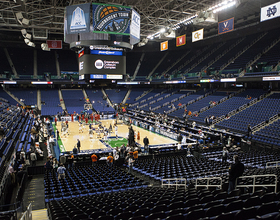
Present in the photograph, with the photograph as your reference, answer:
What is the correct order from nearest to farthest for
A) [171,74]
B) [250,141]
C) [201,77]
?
[250,141] < [201,77] < [171,74]

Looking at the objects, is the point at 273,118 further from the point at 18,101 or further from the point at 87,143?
the point at 18,101

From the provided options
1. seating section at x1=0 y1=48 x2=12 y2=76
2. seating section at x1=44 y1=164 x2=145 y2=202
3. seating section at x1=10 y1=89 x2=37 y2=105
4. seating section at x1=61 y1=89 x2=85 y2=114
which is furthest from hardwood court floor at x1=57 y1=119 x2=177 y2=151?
seating section at x1=0 y1=48 x2=12 y2=76

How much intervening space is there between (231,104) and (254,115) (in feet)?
17.4

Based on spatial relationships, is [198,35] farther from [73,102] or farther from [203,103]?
[73,102]

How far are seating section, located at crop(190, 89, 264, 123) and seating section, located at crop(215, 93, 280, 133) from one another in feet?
6.26

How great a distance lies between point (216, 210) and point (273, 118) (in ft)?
73.9

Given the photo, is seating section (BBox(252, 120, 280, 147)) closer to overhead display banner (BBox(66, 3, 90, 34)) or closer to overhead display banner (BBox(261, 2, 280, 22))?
overhead display banner (BBox(261, 2, 280, 22))

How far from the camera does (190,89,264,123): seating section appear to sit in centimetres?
2927

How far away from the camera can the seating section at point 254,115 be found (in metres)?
24.0

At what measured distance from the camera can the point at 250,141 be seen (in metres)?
20.6

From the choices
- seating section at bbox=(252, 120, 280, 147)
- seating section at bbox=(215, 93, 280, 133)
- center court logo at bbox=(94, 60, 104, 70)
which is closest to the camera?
center court logo at bbox=(94, 60, 104, 70)

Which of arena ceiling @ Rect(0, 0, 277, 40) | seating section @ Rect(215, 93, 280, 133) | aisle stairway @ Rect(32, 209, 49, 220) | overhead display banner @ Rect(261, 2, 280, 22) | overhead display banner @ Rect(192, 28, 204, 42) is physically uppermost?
arena ceiling @ Rect(0, 0, 277, 40)

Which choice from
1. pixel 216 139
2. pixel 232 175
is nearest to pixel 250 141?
pixel 216 139

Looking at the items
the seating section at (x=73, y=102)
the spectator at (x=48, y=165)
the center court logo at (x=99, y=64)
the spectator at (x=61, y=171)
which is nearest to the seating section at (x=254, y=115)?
the center court logo at (x=99, y=64)
